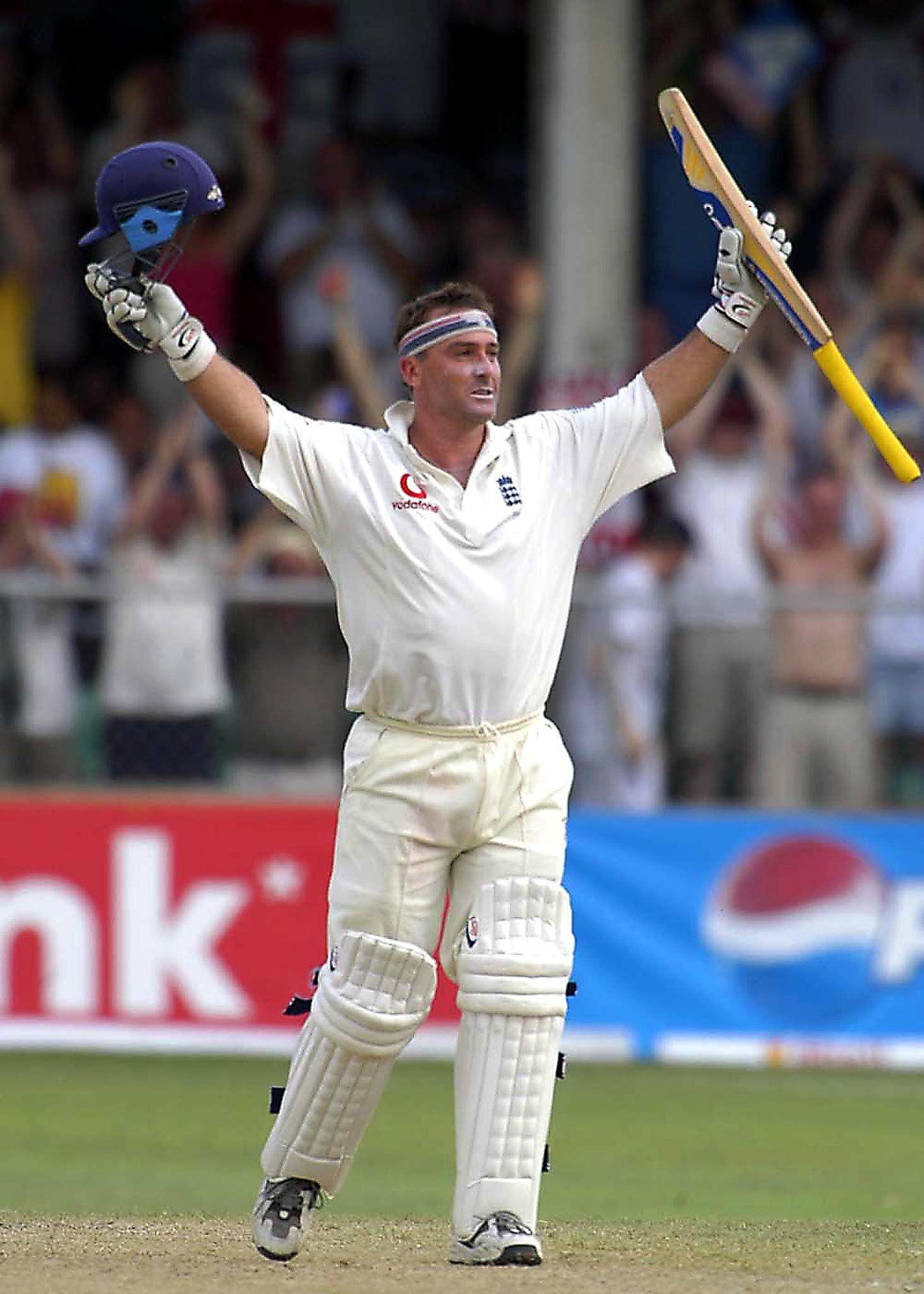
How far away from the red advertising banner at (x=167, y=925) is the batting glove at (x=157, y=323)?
558cm

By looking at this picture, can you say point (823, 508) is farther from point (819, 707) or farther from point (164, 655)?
point (164, 655)

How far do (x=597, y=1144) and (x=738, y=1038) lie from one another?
6.53 feet

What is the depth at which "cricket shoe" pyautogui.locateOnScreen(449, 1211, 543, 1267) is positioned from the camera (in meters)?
5.98

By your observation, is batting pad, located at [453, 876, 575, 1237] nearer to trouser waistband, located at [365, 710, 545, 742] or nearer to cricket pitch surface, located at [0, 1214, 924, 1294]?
cricket pitch surface, located at [0, 1214, 924, 1294]

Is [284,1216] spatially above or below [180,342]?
below

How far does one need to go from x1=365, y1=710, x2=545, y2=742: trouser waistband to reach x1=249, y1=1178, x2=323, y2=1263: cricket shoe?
3.68ft

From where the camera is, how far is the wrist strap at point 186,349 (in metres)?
5.84

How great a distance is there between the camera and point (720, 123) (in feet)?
46.5

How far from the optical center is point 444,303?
6.17 meters

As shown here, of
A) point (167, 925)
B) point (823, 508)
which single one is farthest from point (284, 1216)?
point (823, 508)

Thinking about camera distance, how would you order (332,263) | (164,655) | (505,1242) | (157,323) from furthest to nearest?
1. (332,263)
2. (164,655)
3. (505,1242)
4. (157,323)

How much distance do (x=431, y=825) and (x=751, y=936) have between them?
18.2 ft

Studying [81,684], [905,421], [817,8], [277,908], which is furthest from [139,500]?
[817,8]

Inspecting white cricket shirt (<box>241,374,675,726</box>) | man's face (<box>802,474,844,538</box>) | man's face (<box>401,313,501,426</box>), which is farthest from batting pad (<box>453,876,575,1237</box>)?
man's face (<box>802,474,844,538</box>)
